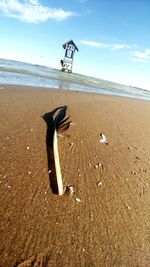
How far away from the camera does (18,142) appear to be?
2.80m

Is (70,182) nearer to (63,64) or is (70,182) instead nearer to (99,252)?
(99,252)

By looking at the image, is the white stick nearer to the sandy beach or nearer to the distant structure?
the sandy beach

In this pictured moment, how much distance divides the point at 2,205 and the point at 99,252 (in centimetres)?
73

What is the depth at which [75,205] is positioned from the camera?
73.7 inches

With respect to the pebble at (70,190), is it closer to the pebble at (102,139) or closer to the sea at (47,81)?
the pebble at (102,139)

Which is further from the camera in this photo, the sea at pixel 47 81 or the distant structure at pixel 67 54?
the distant structure at pixel 67 54

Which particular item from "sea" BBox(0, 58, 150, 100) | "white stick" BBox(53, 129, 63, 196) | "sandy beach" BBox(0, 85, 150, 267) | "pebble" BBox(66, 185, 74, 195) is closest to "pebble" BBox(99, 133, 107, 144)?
"sandy beach" BBox(0, 85, 150, 267)

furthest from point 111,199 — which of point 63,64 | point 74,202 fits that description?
point 63,64

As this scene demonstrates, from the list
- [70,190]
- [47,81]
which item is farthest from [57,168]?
[47,81]

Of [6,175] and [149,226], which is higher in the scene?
[6,175]

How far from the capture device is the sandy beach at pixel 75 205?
4.74 feet

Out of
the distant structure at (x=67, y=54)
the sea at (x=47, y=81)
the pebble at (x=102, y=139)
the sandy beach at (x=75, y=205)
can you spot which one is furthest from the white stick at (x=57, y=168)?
the distant structure at (x=67, y=54)

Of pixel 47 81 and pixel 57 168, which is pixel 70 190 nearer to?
pixel 57 168

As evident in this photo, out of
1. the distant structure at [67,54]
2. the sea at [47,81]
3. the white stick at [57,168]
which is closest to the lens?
the white stick at [57,168]
